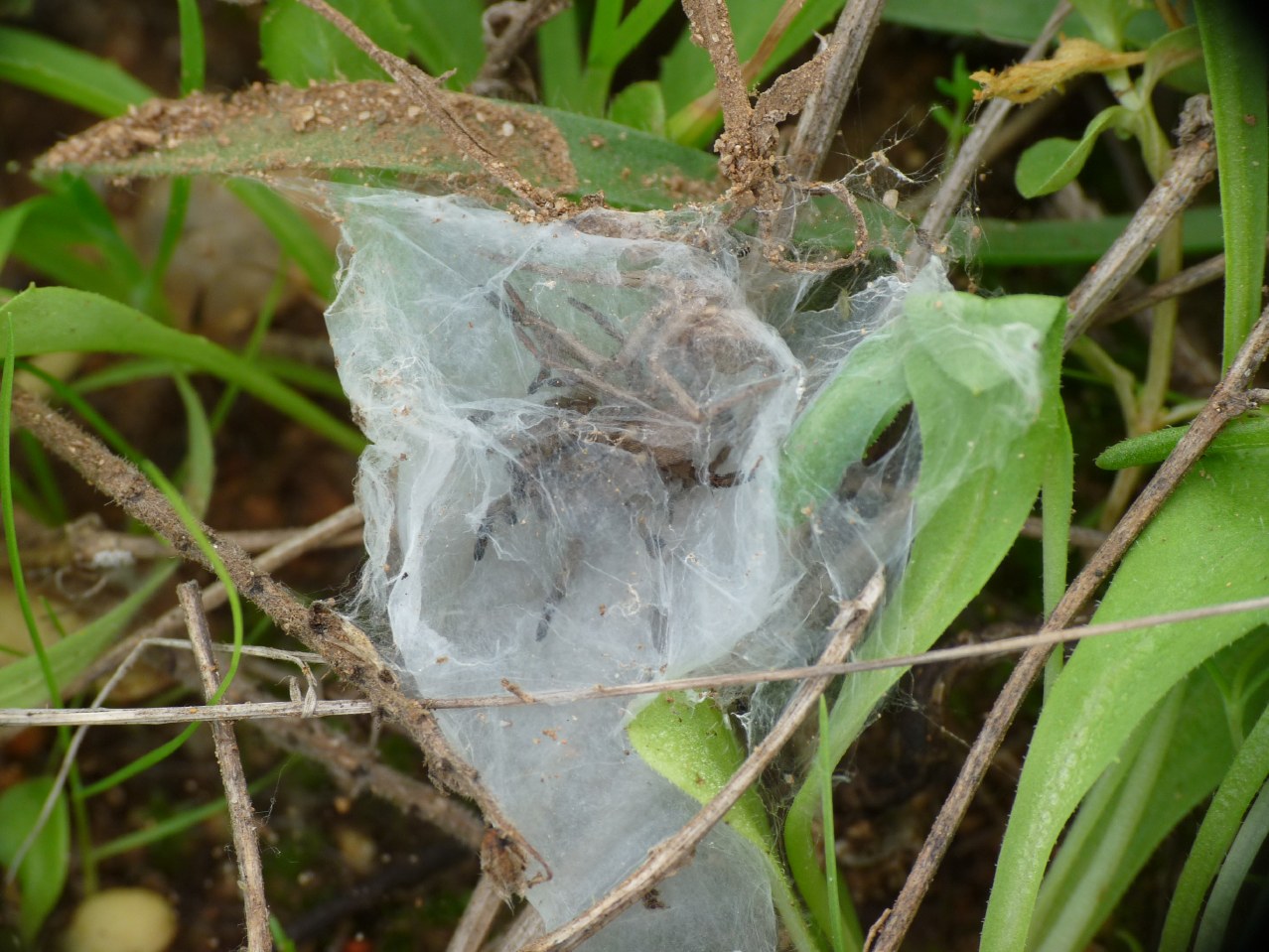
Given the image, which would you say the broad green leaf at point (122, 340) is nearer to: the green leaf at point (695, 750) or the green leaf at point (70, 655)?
the green leaf at point (70, 655)

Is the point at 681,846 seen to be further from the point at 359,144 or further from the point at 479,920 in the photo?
the point at 359,144

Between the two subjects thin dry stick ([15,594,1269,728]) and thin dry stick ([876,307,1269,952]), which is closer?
thin dry stick ([15,594,1269,728])

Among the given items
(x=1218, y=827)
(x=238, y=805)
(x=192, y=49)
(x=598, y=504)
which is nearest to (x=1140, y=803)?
(x=1218, y=827)

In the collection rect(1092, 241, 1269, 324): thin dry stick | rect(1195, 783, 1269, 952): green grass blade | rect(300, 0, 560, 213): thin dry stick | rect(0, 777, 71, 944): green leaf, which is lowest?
rect(0, 777, 71, 944): green leaf

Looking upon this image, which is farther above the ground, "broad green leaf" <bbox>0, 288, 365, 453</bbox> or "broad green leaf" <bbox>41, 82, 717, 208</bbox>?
"broad green leaf" <bbox>41, 82, 717, 208</bbox>

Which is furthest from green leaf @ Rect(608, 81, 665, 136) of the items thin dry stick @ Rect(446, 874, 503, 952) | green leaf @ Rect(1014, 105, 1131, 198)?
thin dry stick @ Rect(446, 874, 503, 952)

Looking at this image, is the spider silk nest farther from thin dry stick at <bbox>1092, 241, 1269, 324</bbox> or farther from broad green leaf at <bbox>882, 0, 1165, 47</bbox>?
broad green leaf at <bbox>882, 0, 1165, 47</bbox>

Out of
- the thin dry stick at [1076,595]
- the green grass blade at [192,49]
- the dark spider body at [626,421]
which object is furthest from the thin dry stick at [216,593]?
the thin dry stick at [1076,595]
